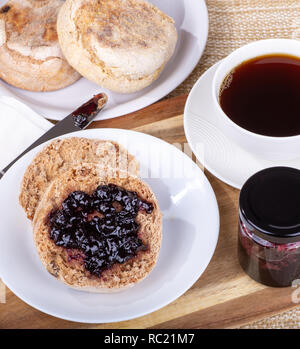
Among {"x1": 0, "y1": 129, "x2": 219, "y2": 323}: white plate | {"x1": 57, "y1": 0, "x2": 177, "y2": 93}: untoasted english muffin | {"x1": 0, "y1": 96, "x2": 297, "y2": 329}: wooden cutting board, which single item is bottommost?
{"x1": 0, "y1": 96, "x2": 297, "y2": 329}: wooden cutting board

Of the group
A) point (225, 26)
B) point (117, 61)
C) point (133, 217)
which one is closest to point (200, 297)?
point (133, 217)

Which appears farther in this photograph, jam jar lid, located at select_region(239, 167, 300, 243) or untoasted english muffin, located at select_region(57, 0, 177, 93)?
untoasted english muffin, located at select_region(57, 0, 177, 93)

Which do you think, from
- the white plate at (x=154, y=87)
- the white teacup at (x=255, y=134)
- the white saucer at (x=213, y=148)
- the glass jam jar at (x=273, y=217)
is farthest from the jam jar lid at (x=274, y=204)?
the white plate at (x=154, y=87)

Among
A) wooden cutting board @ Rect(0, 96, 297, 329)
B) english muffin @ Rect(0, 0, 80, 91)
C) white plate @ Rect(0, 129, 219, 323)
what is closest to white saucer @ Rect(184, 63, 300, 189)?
white plate @ Rect(0, 129, 219, 323)

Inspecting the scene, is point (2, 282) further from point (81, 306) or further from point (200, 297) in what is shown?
point (200, 297)

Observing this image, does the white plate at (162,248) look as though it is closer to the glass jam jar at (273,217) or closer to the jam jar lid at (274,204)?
the glass jam jar at (273,217)

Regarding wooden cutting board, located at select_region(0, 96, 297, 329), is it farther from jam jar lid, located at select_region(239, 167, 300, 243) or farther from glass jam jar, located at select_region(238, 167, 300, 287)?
jam jar lid, located at select_region(239, 167, 300, 243)
